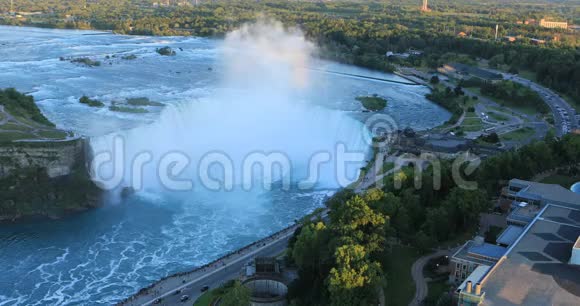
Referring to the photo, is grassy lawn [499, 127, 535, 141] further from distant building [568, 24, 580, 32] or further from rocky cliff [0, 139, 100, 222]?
distant building [568, 24, 580, 32]

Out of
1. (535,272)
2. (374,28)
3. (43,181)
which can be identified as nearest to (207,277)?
(535,272)

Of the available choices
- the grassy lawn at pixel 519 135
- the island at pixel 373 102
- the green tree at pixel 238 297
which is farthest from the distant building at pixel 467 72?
the green tree at pixel 238 297

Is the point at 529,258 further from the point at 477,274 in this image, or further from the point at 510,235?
the point at 510,235

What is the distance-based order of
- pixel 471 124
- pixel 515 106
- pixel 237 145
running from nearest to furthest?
pixel 237 145 < pixel 471 124 < pixel 515 106

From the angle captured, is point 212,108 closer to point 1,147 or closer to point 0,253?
point 1,147

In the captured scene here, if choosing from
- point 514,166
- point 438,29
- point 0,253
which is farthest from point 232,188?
point 438,29
